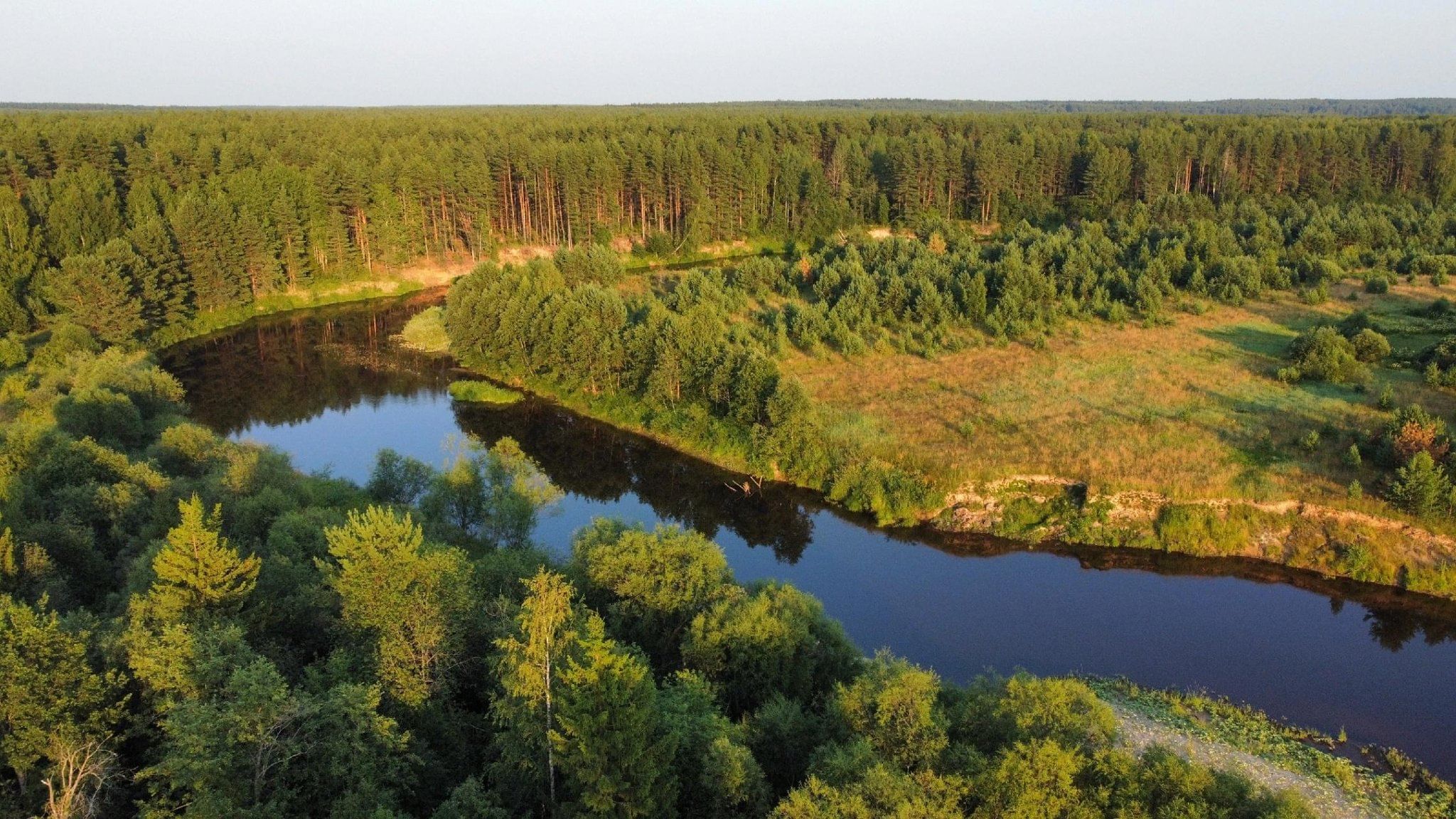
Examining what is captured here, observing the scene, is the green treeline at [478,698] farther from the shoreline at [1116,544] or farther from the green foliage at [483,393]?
the green foliage at [483,393]

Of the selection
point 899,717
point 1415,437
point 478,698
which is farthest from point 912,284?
point 899,717

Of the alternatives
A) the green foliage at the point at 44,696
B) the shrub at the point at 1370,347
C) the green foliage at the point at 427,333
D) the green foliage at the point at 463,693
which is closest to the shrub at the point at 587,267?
the green foliage at the point at 427,333

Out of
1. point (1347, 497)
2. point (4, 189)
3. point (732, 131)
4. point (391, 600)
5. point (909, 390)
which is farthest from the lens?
point (732, 131)

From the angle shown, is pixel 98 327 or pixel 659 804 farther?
pixel 98 327

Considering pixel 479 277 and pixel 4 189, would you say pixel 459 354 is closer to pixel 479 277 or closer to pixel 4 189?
pixel 479 277

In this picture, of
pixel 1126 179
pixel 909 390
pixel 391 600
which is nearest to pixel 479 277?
pixel 909 390

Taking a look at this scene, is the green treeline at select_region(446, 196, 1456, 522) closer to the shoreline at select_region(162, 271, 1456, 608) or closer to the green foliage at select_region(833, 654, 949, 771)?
the shoreline at select_region(162, 271, 1456, 608)

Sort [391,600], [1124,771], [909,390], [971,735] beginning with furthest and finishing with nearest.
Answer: [909,390] → [391,600] → [971,735] → [1124,771]

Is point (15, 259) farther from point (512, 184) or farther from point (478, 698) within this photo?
point (478, 698)
